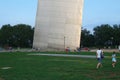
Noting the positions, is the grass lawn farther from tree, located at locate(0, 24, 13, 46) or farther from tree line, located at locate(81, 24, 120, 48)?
tree line, located at locate(81, 24, 120, 48)

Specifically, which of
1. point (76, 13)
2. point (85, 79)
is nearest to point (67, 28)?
point (76, 13)

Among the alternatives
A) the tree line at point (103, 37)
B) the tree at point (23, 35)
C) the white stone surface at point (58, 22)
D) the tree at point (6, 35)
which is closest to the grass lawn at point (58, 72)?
the white stone surface at point (58, 22)

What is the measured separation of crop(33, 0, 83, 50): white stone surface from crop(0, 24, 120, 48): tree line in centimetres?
5101

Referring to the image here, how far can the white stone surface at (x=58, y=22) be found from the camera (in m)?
69.3

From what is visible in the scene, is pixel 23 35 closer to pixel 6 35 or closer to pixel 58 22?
pixel 6 35

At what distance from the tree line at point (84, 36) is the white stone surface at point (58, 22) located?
51012mm

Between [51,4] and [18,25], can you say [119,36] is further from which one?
[51,4]

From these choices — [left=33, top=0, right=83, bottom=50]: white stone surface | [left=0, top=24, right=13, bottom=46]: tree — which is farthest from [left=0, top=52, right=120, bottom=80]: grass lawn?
[left=0, top=24, right=13, bottom=46]: tree

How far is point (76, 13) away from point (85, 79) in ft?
181

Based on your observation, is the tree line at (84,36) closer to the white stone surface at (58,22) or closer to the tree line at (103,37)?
the tree line at (103,37)

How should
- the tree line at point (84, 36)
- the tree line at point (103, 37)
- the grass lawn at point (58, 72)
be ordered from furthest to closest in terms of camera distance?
the tree line at point (103, 37), the tree line at point (84, 36), the grass lawn at point (58, 72)

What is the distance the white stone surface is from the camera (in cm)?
6931

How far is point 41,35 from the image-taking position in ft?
228

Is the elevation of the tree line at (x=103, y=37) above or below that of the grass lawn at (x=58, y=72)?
above
